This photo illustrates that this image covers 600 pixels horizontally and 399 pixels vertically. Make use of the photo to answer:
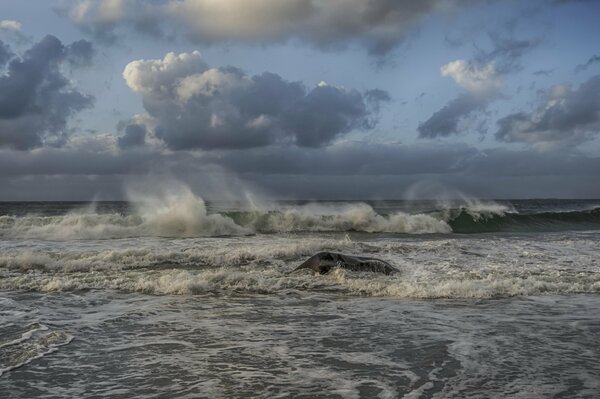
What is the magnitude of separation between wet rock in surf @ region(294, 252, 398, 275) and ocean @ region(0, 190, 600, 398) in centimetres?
39

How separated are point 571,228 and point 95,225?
29546 millimetres

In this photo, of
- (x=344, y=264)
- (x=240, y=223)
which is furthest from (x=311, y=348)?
(x=240, y=223)

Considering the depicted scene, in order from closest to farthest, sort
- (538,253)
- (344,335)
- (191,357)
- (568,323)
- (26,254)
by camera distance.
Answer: (191,357) < (344,335) < (568,323) < (26,254) < (538,253)

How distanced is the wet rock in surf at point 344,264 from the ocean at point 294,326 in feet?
1.28

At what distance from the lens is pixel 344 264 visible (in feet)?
41.6

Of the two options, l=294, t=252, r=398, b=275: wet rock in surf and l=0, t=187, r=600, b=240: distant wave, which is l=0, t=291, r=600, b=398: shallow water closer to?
l=294, t=252, r=398, b=275: wet rock in surf

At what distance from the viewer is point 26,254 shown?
14.4m

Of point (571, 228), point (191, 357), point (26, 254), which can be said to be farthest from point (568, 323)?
point (571, 228)

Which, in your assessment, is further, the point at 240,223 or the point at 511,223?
the point at 511,223

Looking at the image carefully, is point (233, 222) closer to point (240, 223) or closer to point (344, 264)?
point (240, 223)

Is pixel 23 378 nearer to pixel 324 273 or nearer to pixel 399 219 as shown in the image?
pixel 324 273

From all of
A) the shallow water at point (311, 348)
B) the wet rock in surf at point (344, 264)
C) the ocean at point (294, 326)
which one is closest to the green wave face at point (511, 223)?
the ocean at point (294, 326)

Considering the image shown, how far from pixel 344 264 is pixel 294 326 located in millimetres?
5318

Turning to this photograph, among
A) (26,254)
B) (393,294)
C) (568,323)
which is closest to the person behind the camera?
(568,323)
